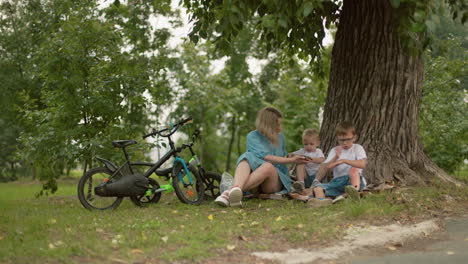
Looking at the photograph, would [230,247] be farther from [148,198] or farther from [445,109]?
[445,109]

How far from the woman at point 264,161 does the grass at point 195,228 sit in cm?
28

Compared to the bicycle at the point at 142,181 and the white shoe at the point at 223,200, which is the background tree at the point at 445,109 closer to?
the bicycle at the point at 142,181

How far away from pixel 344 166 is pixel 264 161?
1098 millimetres

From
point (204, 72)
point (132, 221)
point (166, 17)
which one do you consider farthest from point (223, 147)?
point (132, 221)

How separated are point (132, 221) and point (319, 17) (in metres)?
5.34

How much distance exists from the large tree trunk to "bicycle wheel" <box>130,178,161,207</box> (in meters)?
2.89

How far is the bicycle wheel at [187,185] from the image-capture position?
7.30 m

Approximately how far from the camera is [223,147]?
129 feet

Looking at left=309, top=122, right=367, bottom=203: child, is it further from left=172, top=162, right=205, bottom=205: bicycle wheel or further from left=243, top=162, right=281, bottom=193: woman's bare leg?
left=172, top=162, right=205, bottom=205: bicycle wheel

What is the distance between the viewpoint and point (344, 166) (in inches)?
275

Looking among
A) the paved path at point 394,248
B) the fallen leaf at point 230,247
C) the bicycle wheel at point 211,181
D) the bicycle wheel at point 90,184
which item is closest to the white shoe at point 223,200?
the bicycle wheel at point 211,181

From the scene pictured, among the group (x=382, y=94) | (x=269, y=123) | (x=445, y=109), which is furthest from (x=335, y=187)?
(x=445, y=109)

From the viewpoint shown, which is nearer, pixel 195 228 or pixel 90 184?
pixel 195 228

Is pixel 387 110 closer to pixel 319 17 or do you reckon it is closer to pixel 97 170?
pixel 319 17
